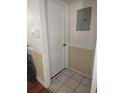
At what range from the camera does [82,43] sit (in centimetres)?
217

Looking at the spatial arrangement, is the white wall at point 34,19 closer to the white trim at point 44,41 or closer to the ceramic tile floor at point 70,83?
the white trim at point 44,41

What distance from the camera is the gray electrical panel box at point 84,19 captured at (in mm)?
1923

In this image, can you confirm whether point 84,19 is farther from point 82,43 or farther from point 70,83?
point 70,83

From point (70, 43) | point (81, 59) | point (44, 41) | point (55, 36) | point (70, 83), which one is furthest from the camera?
point (70, 43)

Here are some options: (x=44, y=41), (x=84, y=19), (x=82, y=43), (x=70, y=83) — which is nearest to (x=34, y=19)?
(x=44, y=41)

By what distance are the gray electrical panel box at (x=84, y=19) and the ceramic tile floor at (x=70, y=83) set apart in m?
1.37

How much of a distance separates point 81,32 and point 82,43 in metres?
0.31

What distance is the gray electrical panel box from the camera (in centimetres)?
192

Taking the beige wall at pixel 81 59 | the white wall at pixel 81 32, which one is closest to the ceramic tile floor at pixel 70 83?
the beige wall at pixel 81 59

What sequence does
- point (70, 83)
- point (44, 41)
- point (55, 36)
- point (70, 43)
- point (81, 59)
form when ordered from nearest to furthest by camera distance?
point (44, 41), point (70, 83), point (55, 36), point (81, 59), point (70, 43)

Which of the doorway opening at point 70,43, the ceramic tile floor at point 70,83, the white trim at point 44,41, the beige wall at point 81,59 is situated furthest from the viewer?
the beige wall at point 81,59

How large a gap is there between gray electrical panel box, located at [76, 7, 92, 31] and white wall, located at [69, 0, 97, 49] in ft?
0.26
